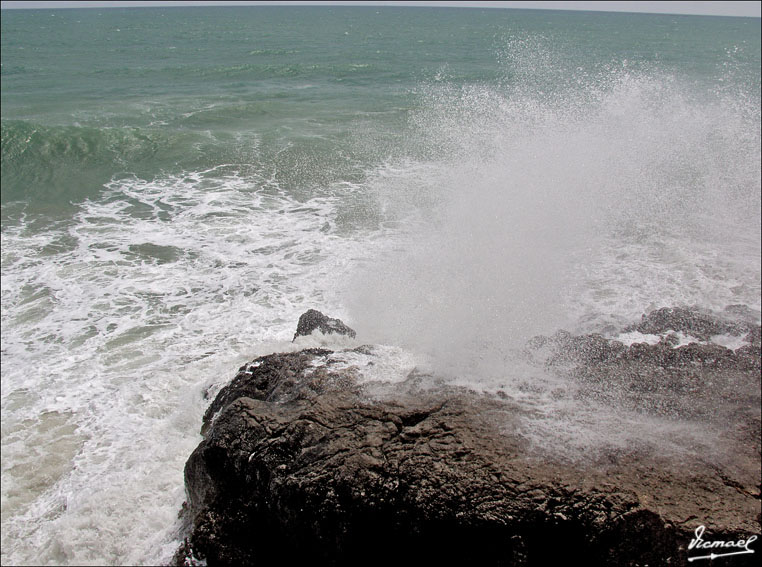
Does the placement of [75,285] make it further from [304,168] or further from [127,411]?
[304,168]

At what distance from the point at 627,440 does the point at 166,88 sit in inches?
1037

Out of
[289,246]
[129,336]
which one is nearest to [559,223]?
[289,246]

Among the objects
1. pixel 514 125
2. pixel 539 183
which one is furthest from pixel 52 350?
pixel 514 125

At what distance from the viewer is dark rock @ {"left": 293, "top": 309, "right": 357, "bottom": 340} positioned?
22.5 feet

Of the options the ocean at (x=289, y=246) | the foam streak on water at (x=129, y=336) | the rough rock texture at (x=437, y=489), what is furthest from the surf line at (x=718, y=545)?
the foam streak on water at (x=129, y=336)

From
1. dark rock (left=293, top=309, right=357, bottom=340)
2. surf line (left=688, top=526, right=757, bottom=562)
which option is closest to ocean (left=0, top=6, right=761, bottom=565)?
dark rock (left=293, top=309, right=357, bottom=340)

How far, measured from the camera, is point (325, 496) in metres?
3.44

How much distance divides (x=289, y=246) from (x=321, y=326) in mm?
3746

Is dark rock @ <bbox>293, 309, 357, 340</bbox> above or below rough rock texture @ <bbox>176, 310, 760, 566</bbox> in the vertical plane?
below

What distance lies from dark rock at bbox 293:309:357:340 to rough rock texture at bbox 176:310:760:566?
2284 mm

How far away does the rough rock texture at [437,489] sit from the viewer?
3.09m

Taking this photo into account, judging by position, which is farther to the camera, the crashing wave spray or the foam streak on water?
the crashing wave spray

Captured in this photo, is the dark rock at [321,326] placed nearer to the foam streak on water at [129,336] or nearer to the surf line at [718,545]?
the foam streak on water at [129,336]

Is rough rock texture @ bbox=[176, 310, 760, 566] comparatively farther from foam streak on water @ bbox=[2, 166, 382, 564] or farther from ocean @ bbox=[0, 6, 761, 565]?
foam streak on water @ bbox=[2, 166, 382, 564]
